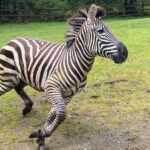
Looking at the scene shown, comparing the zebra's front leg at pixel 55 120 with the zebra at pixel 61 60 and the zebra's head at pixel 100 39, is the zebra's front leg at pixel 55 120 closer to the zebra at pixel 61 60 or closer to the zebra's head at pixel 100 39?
the zebra at pixel 61 60

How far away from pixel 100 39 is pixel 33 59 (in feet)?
4.27

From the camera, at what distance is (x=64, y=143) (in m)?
6.33

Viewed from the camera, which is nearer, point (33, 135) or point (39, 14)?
point (33, 135)

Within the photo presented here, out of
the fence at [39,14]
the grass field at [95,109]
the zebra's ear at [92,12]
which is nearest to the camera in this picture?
the zebra's ear at [92,12]

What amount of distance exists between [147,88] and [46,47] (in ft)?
10.8

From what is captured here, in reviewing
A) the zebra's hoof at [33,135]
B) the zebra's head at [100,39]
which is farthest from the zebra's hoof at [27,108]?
the zebra's head at [100,39]

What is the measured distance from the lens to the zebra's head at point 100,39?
19.6 ft

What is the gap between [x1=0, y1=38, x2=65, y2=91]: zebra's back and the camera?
665cm

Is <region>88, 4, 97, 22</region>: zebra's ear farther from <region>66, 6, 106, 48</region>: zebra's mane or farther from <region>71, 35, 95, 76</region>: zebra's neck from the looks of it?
<region>71, 35, 95, 76</region>: zebra's neck

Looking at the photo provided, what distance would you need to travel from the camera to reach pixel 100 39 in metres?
6.11

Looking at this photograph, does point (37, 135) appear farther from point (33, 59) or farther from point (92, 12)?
point (92, 12)

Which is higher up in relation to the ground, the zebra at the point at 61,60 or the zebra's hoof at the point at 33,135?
the zebra at the point at 61,60

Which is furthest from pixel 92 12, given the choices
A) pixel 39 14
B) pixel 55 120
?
pixel 39 14

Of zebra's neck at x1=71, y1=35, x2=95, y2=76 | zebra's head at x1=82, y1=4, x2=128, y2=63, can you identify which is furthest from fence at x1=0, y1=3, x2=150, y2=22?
zebra's head at x1=82, y1=4, x2=128, y2=63
